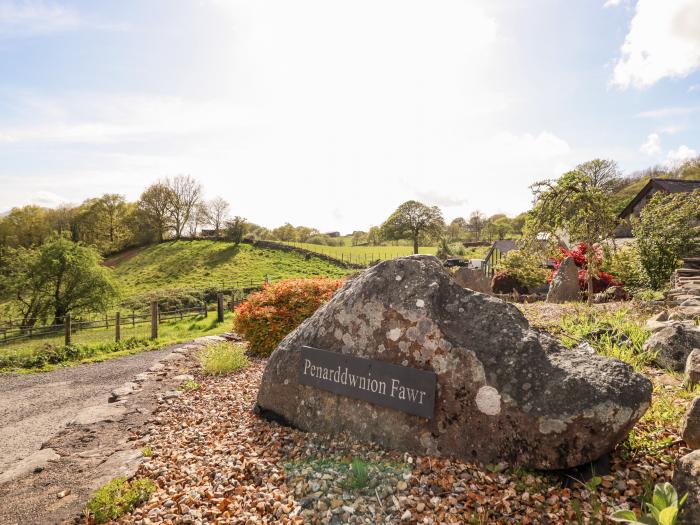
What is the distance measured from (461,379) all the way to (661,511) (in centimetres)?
183

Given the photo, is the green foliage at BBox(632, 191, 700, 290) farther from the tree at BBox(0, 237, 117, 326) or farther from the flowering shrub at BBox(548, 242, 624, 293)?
the tree at BBox(0, 237, 117, 326)

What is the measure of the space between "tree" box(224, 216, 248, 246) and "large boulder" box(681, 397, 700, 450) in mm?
55221

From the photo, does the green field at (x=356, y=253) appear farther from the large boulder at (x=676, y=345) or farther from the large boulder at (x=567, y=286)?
the large boulder at (x=676, y=345)

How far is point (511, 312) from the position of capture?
448 centimetres

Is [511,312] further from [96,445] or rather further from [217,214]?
[217,214]

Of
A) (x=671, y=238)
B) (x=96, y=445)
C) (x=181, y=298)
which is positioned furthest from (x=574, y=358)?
(x=181, y=298)

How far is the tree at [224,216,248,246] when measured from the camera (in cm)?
5556

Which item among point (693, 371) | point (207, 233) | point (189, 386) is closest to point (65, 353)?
point (189, 386)

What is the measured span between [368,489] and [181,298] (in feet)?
104

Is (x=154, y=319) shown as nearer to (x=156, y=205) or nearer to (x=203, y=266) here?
(x=203, y=266)

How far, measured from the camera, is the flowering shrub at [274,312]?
387 inches

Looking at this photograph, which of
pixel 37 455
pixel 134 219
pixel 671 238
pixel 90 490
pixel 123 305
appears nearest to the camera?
pixel 90 490

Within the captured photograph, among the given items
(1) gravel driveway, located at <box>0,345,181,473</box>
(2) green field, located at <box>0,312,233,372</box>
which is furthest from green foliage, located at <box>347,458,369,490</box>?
(2) green field, located at <box>0,312,233,372</box>

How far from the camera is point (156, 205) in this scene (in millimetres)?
58938
